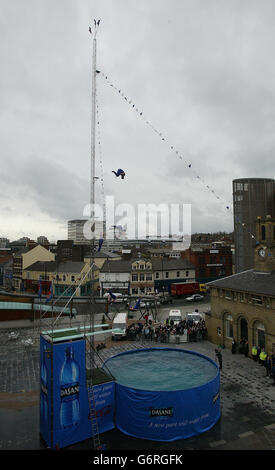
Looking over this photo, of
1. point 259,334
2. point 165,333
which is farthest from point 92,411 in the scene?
point 165,333

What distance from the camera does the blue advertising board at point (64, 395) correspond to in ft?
47.4

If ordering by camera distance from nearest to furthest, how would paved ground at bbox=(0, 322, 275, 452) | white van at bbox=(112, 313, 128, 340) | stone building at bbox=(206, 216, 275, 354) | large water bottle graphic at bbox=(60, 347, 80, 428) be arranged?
large water bottle graphic at bbox=(60, 347, 80, 428), paved ground at bbox=(0, 322, 275, 452), stone building at bbox=(206, 216, 275, 354), white van at bbox=(112, 313, 128, 340)

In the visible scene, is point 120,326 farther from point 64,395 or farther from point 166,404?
point 64,395

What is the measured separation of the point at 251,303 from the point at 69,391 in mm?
19219

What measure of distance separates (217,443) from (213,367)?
4.76 m

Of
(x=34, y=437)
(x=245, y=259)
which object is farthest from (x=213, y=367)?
(x=245, y=259)

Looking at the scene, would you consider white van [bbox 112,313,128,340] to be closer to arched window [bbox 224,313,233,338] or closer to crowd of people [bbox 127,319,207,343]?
crowd of people [bbox 127,319,207,343]

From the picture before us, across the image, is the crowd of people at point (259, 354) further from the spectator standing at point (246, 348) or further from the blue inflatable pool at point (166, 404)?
the blue inflatable pool at point (166, 404)

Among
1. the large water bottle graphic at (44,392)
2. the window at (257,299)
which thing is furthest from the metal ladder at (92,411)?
the window at (257,299)

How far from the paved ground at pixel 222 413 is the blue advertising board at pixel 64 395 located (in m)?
0.73

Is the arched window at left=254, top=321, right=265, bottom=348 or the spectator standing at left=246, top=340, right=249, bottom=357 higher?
the arched window at left=254, top=321, right=265, bottom=348

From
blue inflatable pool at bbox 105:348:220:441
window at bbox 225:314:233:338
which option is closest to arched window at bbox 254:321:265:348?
window at bbox 225:314:233:338

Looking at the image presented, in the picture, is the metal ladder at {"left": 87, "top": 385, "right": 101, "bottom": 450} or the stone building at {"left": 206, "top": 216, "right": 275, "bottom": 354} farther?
the stone building at {"left": 206, "top": 216, "right": 275, "bottom": 354}

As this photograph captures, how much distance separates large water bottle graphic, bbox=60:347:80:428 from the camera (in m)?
14.7
